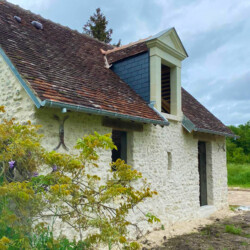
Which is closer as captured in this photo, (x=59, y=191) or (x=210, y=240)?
(x=59, y=191)

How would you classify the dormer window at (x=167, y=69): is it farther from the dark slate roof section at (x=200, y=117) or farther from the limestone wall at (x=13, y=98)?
the limestone wall at (x=13, y=98)

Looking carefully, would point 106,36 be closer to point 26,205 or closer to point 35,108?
point 35,108

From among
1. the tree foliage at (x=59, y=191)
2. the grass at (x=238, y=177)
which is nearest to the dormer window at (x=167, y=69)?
the tree foliage at (x=59, y=191)

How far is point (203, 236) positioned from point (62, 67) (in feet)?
17.3

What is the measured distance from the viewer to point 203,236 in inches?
273

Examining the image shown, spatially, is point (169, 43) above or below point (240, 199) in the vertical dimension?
above

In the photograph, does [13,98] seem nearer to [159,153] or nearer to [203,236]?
[159,153]

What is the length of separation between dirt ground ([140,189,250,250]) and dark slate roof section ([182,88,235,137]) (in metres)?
2.80

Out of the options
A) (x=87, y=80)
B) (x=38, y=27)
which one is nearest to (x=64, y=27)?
(x=38, y=27)

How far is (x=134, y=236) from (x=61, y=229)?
213cm

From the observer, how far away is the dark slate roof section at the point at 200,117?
9.06 meters

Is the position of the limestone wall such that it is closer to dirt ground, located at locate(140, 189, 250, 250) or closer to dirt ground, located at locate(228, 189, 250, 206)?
dirt ground, located at locate(140, 189, 250, 250)

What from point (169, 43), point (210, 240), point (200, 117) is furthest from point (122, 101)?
point (200, 117)

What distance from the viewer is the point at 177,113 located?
27.5ft
